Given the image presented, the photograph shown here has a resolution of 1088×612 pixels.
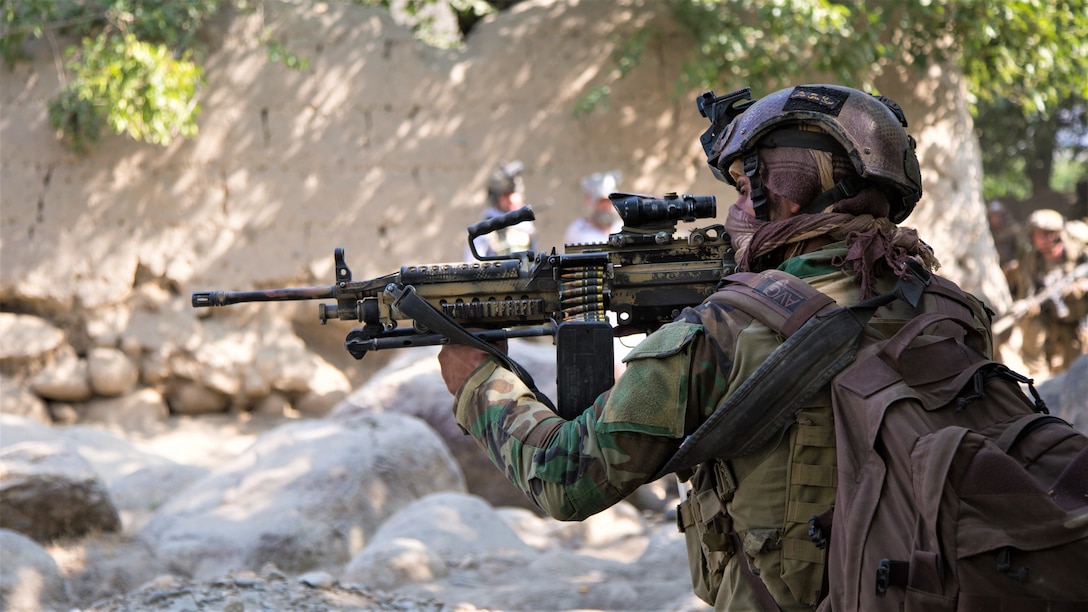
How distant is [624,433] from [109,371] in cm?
778

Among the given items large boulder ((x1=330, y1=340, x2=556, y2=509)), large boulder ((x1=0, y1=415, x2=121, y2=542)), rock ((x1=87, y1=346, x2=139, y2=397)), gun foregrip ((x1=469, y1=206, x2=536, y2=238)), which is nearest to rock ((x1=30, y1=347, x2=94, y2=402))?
rock ((x1=87, y1=346, x2=139, y2=397))

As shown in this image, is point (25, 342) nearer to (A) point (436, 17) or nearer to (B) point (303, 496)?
(B) point (303, 496)

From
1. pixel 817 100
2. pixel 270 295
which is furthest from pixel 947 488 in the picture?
pixel 270 295

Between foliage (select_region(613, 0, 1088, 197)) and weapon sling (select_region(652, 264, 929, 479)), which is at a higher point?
foliage (select_region(613, 0, 1088, 197))

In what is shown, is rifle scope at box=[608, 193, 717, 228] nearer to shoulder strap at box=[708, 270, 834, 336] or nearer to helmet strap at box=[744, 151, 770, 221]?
helmet strap at box=[744, 151, 770, 221]

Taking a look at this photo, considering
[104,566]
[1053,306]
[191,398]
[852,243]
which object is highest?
[1053,306]

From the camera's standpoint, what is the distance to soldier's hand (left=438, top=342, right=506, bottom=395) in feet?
8.03

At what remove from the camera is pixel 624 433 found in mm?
2049

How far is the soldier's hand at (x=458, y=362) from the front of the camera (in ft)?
8.03

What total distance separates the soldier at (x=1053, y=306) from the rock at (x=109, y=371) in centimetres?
828

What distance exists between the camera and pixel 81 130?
8.71 m

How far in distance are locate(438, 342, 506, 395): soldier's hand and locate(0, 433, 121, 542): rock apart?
3.88m

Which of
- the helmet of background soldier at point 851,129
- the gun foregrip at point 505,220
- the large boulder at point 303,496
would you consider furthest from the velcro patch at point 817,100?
the large boulder at point 303,496

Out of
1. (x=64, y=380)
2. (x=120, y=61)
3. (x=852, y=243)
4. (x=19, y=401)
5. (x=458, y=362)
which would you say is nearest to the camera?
(x=852, y=243)
